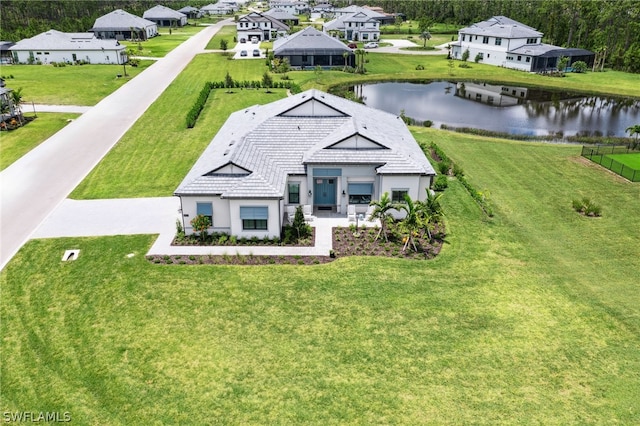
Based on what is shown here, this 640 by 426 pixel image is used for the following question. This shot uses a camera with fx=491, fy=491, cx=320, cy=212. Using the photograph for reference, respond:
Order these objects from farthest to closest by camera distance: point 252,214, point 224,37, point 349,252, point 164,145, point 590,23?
1. point 224,37
2. point 590,23
3. point 164,145
4. point 252,214
5. point 349,252

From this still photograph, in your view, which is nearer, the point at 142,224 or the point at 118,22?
the point at 142,224

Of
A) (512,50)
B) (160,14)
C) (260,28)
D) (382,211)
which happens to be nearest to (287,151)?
(382,211)

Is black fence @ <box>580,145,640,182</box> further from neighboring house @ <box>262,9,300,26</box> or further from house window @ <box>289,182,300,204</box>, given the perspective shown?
neighboring house @ <box>262,9,300,26</box>

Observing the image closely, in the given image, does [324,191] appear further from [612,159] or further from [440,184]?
[612,159]

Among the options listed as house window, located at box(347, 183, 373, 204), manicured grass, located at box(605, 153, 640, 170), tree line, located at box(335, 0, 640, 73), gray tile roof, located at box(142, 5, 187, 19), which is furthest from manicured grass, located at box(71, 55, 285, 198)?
gray tile roof, located at box(142, 5, 187, 19)

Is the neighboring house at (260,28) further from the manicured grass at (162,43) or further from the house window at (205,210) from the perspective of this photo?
the house window at (205,210)

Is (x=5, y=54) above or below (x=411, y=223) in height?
above

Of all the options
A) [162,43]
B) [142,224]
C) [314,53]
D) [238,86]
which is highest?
[162,43]
